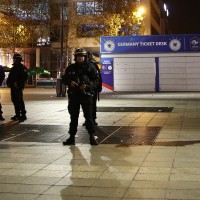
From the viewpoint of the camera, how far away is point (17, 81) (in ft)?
40.3

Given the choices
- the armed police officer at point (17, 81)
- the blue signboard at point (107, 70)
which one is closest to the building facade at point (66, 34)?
the blue signboard at point (107, 70)

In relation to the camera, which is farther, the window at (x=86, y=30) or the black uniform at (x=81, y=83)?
the window at (x=86, y=30)

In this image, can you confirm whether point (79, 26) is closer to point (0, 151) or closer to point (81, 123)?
point (81, 123)

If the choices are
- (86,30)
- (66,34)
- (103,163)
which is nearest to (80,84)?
(103,163)

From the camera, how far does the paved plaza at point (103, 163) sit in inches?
198

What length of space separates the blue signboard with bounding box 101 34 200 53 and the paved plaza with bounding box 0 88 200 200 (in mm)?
20571

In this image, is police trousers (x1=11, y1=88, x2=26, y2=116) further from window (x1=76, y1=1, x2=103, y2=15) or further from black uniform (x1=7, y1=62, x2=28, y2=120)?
window (x1=76, y1=1, x2=103, y2=15)

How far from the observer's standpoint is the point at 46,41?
5972cm

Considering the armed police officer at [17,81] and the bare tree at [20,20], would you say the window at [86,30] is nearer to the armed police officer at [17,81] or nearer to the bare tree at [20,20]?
the bare tree at [20,20]

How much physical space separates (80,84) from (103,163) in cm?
189

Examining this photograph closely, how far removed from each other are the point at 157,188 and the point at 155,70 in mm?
26687

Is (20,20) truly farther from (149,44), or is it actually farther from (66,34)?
(149,44)

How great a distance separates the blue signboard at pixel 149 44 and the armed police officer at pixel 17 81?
1959 cm

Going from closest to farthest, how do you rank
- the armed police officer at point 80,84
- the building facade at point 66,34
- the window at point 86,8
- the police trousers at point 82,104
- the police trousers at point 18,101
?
the armed police officer at point 80,84 → the police trousers at point 82,104 → the police trousers at point 18,101 → the building facade at point 66,34 → the window at point 86,8
